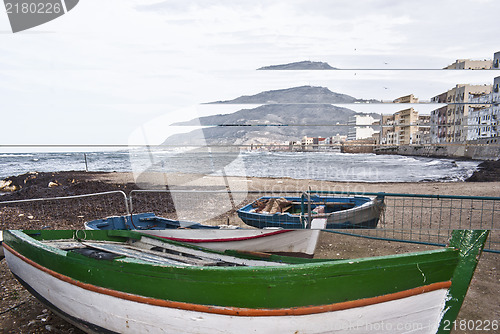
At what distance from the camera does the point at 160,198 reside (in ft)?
6.43

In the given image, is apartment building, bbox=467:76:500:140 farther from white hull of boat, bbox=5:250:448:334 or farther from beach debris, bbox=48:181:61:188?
beach debris, bbox=48:181:61:188

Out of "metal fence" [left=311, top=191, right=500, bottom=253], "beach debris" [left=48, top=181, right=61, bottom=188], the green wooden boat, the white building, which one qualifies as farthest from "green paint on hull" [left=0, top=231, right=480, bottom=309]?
"beach debris" [left=48, top=181, right=61, bottom=188]

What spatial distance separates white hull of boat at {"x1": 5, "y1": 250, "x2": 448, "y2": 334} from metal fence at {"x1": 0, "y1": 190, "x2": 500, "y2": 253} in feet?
1.46

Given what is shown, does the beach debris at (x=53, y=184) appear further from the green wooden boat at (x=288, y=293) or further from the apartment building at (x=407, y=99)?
the apartment building at (x=407, y=99)

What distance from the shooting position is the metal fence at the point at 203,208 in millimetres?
1832

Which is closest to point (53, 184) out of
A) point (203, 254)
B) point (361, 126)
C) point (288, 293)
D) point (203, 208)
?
point (203, 208)

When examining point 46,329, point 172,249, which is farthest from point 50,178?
point 46,329

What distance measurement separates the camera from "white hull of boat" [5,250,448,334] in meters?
1.56

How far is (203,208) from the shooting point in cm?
203

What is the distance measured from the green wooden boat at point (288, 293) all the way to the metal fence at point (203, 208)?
184 mm

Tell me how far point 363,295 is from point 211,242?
1.56m

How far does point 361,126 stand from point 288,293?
2.94 feet

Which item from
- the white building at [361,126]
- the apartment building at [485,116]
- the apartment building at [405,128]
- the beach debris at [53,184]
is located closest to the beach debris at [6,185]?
the beach debris at [53,184]

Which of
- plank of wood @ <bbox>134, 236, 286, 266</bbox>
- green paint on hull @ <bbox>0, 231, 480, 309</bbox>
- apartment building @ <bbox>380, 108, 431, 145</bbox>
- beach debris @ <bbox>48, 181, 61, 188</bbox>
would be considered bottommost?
plank of wood @ <bbox>134, 236, 286, 266</bbox>
